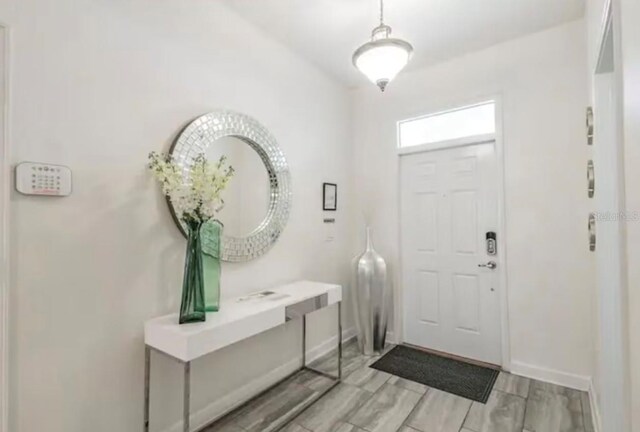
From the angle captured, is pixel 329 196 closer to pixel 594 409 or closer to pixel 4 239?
pixel 4 239

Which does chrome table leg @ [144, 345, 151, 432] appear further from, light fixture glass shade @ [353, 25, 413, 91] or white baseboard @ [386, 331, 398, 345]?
white baseboard @ [386, 331, 398, 345]

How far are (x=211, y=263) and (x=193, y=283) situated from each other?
8.6 inches

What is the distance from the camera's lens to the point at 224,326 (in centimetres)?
176

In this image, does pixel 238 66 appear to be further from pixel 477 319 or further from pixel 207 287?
pixel 477 319

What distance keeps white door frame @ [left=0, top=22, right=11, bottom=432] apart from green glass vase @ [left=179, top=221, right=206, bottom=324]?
0.70 m

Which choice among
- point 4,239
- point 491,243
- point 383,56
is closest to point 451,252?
point 491,243

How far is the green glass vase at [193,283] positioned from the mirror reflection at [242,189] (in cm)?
50

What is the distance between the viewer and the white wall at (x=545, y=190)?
2.54 m

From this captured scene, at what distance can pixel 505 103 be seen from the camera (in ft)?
9.42

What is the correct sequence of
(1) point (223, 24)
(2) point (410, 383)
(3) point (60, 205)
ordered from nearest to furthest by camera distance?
(3) point (60, 205), (1) point (223, 24), (2) point (410, 383)

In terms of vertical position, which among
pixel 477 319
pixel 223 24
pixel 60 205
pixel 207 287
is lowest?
pixel 477 319

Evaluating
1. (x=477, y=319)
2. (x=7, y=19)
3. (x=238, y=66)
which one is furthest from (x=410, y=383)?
(x=7, y=19)

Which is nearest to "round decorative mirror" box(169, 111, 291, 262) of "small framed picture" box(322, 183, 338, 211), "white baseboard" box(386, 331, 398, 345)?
"small framed picture" box(322, 183, 338, 211)

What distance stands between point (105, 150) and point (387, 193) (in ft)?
8.67
